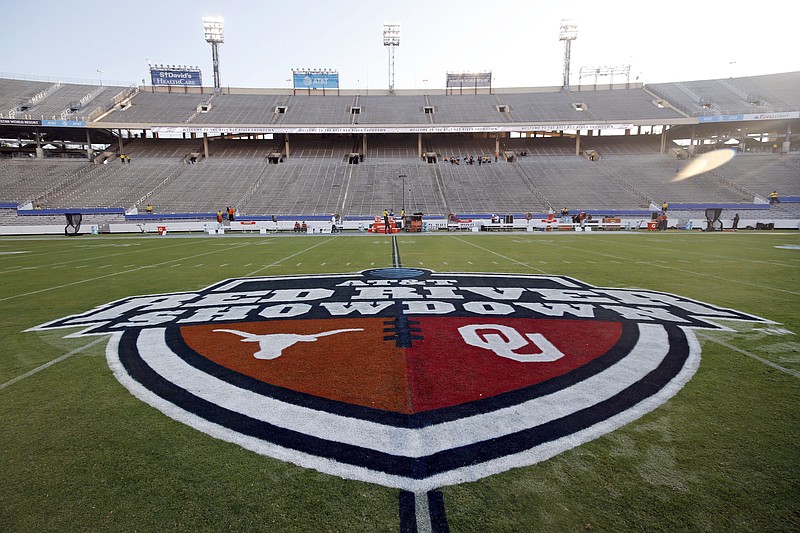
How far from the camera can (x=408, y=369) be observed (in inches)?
172

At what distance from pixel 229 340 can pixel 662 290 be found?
29.0 ft

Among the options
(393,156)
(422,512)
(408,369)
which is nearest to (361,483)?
(422,512)

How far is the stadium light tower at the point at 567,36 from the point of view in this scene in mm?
59969

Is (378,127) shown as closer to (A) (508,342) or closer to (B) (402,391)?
(A) (508,342)

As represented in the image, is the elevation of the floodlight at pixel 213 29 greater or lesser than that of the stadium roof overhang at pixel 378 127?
greater

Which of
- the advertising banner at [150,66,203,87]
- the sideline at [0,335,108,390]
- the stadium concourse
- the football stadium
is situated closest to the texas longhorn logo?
the football stadium

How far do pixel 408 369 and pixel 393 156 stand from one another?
51729mm

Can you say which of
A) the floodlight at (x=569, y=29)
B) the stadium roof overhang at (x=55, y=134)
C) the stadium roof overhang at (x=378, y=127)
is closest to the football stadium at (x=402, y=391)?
the stadium roof overhang at (x=378, y=127)

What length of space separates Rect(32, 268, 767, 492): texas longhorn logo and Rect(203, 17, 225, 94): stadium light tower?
6416cm

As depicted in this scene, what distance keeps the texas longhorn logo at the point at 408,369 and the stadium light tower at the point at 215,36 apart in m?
64.2

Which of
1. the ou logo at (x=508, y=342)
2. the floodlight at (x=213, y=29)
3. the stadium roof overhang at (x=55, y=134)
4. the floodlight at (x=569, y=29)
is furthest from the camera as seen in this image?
the floodlight at (x=569, y=29)

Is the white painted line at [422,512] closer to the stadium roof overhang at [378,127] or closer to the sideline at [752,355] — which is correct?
the sideline at [752,355]

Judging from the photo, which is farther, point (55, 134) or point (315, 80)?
point (315, 80)

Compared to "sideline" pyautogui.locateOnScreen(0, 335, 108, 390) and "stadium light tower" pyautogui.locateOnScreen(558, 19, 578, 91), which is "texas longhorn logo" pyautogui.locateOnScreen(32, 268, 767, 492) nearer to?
"sideline" pyautogui.locateOnScreen(0, 335, 108, 390)
